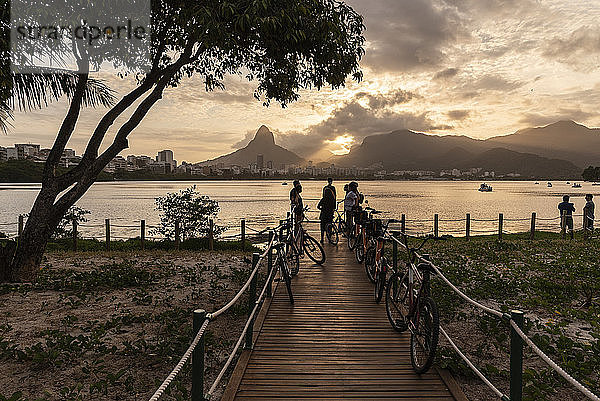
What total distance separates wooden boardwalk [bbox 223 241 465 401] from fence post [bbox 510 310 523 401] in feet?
2.81

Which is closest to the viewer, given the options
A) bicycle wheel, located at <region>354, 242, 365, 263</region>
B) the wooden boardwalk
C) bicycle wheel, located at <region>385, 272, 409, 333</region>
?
the wooden boardwalk

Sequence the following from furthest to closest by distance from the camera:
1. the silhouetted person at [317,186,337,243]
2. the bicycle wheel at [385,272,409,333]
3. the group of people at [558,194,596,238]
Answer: the group of people at [558,194,596,238]
the silhouetted person at [317,186,337,243]
the bicycle wheel at [385,272,409,333]

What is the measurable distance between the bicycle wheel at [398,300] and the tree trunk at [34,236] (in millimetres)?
8643

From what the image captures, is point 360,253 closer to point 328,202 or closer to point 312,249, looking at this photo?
point 312,249

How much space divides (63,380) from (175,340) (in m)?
1.71

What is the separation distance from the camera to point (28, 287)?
9914 mm

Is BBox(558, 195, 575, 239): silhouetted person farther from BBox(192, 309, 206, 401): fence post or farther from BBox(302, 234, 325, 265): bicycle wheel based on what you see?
BBox(192, 309, 206, 401): fence post

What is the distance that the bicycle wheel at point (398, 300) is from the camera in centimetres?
611

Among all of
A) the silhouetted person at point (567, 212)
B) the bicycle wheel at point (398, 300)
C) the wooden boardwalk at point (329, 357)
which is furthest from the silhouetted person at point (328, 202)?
the silhouetted person at point (567, 212)

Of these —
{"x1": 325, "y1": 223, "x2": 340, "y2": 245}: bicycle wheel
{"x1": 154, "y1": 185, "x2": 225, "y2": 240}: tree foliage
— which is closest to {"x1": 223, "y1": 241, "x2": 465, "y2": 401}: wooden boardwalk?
{"x1": 325, "y1": 223, "x2": 340, "y2": 245}: bicycle wheel

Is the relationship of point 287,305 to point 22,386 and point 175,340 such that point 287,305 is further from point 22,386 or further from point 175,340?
point 22,386

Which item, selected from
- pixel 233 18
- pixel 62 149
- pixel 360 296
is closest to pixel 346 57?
pixel 233 18

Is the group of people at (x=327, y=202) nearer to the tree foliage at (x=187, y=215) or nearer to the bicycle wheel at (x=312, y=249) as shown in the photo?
the bicycle wheel at (x=312, y=249)

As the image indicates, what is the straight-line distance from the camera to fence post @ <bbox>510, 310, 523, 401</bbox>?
3408 mm
